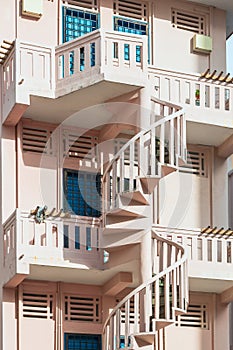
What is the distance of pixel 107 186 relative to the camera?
20016mm

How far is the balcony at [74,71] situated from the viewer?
19.9 meters

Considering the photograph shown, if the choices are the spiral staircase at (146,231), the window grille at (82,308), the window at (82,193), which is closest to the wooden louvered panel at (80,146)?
the window at (82,193)

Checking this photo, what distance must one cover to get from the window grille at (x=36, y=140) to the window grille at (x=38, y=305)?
6.75 feet

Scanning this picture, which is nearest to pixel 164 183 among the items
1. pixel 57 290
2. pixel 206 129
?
pixel 206 129

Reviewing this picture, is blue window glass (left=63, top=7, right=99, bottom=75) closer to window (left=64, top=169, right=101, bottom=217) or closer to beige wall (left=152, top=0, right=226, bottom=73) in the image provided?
beige wall (left=152, top=0, right=226, bottom=73)

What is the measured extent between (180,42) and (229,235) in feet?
10.6

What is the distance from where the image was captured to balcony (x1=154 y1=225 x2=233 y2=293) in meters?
20.2

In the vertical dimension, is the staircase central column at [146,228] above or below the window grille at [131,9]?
below

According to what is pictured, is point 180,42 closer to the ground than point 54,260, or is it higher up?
higher up

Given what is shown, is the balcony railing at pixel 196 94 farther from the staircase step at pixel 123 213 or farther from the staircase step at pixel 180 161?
the staircase step at pixel 123 213

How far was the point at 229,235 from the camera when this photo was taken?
67.6ft

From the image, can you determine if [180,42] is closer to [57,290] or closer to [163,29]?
[163,29]

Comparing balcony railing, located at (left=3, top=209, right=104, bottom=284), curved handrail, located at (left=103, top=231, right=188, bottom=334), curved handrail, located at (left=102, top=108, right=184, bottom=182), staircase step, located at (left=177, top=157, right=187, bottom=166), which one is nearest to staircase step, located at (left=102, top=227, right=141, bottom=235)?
balcony railing, located at (left=3, top=209, right=104, bottom=284)

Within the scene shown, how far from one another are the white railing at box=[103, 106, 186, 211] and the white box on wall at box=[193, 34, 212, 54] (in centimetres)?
199
